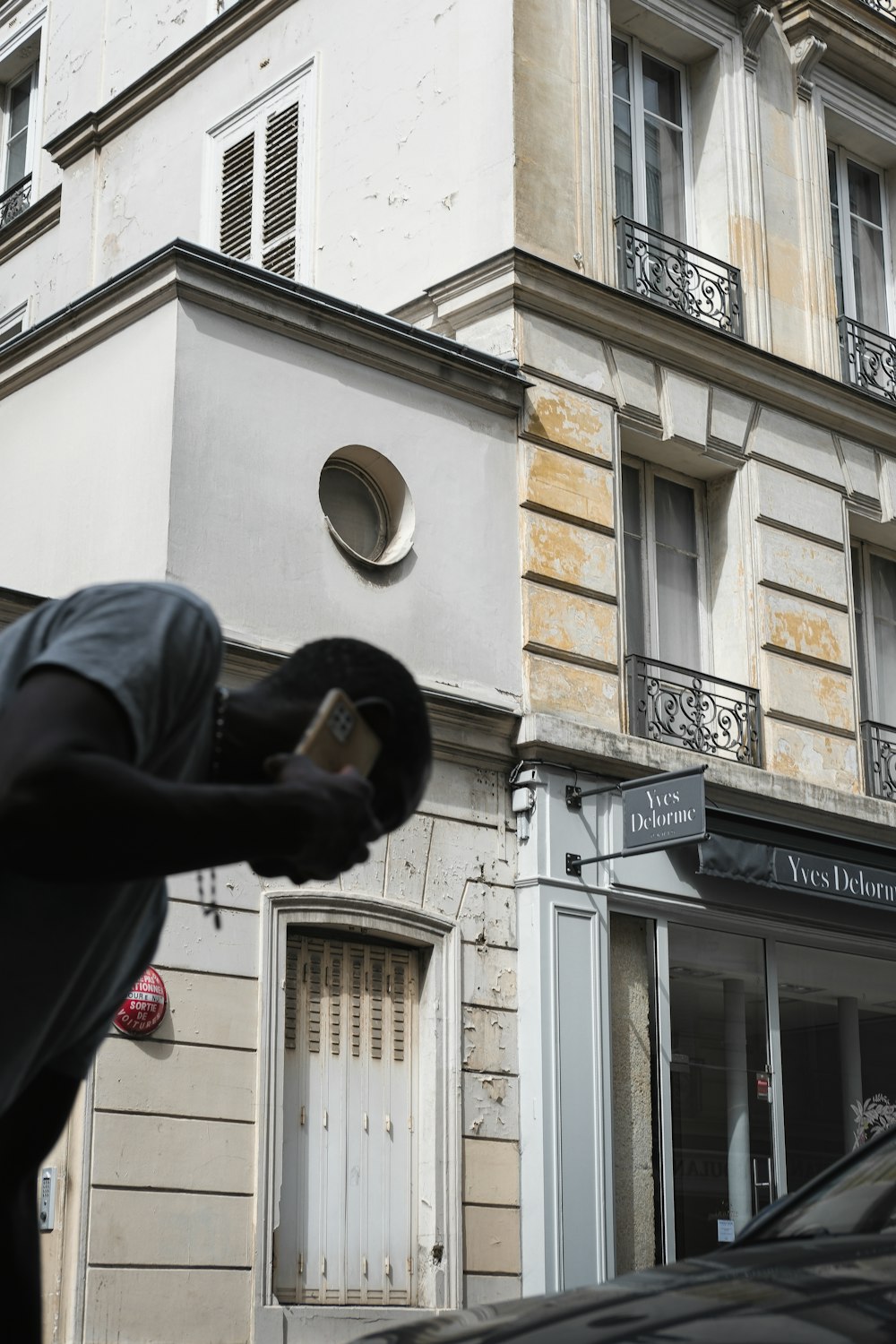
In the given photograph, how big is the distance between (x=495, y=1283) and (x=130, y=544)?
17.1 feet

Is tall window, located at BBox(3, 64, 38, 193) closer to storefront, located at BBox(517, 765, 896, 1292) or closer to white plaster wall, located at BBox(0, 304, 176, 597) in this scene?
white plaster wall, located at BBox(0, 304, 176, 597)

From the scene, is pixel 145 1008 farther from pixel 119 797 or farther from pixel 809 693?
pixel 119 797

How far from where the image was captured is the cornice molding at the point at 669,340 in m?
13.8

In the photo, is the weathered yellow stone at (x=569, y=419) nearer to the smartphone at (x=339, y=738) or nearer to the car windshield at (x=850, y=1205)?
the car windshield at (x=850, y=1205)

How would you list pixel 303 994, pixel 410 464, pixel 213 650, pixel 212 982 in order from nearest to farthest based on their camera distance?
1. pixel 213 650
2. pixel 212 982
3. pixel 303 994
4. pixel 410 464

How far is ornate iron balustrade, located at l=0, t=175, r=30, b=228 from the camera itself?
68.6 ft

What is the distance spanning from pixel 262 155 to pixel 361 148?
1.41 metres

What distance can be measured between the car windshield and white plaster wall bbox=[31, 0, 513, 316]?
34.8 ft

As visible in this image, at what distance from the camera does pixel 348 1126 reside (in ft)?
38.2

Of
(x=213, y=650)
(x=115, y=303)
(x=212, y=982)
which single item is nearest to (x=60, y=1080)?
(x=213, y=650)

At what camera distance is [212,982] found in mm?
10953

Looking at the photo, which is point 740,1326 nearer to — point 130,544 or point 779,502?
point 130,544

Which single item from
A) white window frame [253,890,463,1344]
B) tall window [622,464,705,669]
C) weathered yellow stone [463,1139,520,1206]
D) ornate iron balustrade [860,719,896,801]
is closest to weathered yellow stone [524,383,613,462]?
tall window [622,464,705,669]

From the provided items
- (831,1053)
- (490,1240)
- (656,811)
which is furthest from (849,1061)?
(490,1240)
